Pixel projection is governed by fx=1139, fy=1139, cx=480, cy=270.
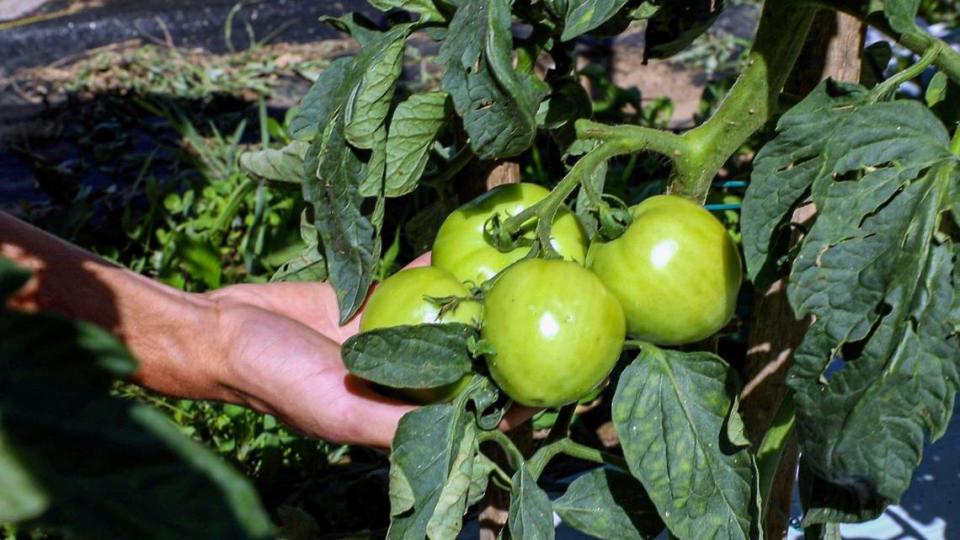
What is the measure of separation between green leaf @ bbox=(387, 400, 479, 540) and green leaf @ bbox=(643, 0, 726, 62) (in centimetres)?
45

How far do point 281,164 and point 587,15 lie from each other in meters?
0.61

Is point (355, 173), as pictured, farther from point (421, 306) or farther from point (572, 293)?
point (572, 293)

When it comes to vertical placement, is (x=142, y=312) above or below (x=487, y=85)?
below

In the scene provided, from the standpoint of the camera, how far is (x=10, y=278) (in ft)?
1.17

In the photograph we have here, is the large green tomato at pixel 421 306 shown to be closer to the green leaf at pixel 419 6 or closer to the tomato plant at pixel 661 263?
the tomato plant at pixel 661 263

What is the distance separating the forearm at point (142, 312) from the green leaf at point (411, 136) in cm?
40

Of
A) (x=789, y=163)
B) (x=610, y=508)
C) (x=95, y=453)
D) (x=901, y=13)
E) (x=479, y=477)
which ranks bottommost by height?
(x=610, y=508)

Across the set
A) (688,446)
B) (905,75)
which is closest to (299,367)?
(688,446)

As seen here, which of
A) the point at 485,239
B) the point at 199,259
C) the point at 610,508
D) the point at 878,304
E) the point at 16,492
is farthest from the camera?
the point at 199,259

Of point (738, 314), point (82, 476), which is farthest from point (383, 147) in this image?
point (738, 314)

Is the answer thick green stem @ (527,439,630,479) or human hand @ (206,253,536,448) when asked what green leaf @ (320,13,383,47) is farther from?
thick green stem @ (527,439,630,479)

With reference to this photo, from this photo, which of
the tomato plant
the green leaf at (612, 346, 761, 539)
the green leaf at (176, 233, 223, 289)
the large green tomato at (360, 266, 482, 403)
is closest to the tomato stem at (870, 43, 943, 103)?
the tomato plant

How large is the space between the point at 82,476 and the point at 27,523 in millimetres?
21

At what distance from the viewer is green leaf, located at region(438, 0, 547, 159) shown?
983mm
